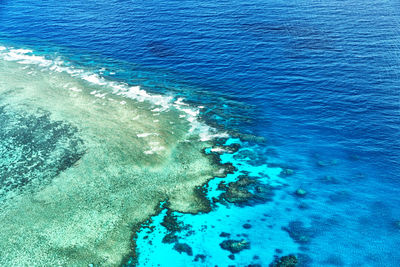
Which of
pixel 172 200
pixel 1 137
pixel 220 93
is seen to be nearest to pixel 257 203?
pixel 172 200

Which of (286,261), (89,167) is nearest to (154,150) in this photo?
(89,167)

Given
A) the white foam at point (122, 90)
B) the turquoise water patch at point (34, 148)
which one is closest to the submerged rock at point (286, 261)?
the white foam at point (122, 90)

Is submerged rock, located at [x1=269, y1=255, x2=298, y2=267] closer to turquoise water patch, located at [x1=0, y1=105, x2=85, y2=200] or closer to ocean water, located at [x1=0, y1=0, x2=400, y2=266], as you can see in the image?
ocean water, located at [x1=0, y1=0, x2=400, y2=266]

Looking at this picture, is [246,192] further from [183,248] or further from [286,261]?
[183,248]

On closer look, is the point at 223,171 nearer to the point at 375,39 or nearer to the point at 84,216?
the point at 84,216

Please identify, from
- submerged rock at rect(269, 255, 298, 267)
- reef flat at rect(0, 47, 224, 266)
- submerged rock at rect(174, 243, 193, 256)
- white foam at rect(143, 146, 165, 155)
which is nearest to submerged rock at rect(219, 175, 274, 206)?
reef flat at rect(0, 47, 224, 266)

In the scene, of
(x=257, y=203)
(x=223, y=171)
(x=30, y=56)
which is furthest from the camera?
(x=30, y=56)

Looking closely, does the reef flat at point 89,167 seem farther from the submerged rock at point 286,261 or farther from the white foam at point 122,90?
the submerged rock at point 286,261

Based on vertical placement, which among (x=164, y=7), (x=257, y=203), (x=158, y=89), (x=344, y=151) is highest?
(x=164, y=7)
